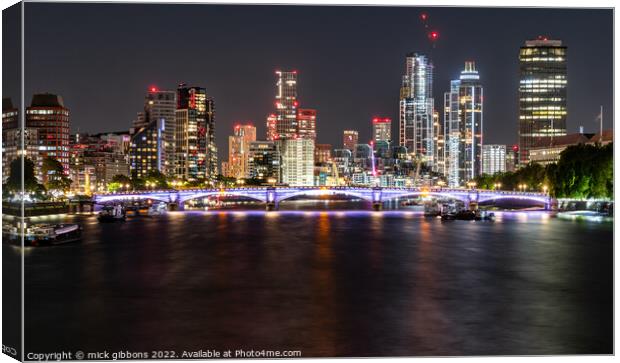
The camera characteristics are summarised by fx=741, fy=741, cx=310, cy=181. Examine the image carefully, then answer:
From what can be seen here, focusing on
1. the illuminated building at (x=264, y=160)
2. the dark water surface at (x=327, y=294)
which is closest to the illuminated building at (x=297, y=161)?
the illuminated building at (x=264, y=160)

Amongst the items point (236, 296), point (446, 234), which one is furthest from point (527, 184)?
point (236, 296)

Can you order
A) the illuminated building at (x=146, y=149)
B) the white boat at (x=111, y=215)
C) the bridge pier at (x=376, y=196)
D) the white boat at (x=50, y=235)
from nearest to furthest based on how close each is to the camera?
1. the white boat at (x=50, y=235)
2. the white boat at (x=111, y=215)
3. the bridge pier at (x=376, y=196)
4. the illuminated building at (x=146, y=149)

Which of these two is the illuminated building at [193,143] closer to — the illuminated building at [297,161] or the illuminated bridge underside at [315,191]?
the illuminated building at [297,161]

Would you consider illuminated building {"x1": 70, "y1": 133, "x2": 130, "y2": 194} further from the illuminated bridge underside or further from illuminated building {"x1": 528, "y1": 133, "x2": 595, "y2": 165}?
illuminated building {"x1": 528, "y1": 133, "x2": 595, "y2": 165}

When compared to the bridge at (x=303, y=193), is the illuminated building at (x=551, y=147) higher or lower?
higher

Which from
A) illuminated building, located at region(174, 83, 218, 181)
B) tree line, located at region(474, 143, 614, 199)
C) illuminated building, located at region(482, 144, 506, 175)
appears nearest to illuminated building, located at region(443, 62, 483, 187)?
illuminated building, located at region(482, 144, 506, 175)

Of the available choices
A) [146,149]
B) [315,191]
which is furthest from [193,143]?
[315,191]

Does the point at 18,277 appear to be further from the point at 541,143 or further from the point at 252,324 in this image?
the point at 541,143
